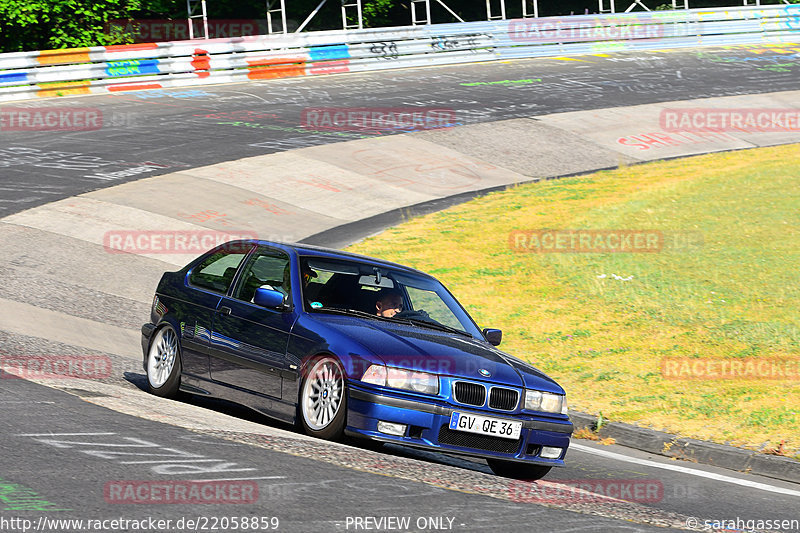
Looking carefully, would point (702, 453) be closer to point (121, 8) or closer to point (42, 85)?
point (42, 85)

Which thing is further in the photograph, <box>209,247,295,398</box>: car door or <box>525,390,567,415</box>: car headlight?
<box>209,247,295,398</box>: car door

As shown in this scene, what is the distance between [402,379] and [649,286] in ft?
26.4

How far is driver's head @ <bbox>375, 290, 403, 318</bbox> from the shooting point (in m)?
8.35

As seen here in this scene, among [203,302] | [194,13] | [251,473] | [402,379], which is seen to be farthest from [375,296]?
[194,13]

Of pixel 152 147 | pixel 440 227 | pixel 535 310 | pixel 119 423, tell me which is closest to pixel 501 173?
pixel 440 227

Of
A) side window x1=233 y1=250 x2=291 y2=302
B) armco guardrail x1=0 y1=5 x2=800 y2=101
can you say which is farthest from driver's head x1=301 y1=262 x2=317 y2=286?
armco guardrail x1=0 y1=5 x2=800 y2=101

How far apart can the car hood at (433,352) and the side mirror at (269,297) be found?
0.31 m

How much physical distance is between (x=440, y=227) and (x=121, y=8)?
27375 mm

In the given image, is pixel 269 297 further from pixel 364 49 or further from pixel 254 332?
pixel 364 49

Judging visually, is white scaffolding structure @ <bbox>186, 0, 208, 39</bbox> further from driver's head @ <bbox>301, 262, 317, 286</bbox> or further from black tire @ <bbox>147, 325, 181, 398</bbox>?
driver's head @ <bbox>301, 262, 317, 286</bbox>

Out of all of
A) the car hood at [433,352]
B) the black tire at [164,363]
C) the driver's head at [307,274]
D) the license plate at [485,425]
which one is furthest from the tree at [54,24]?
the license plate at [485,425]

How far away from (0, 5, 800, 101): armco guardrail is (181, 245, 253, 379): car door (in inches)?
795

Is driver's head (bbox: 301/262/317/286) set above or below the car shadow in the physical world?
above

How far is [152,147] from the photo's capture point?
23078mm
